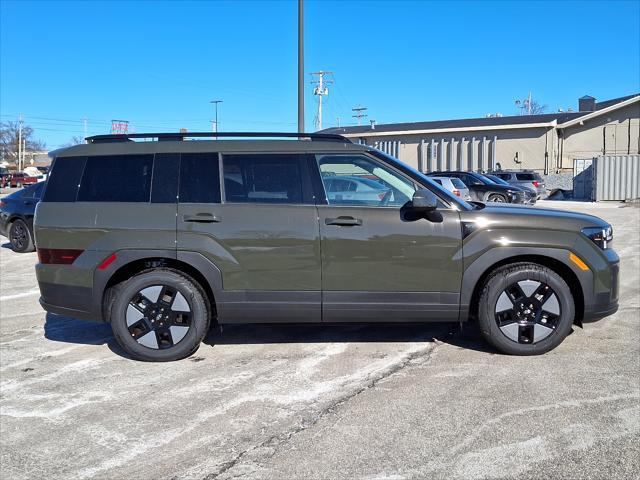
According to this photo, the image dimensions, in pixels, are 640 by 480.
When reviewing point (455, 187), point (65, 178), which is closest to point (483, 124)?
point (455, 187)

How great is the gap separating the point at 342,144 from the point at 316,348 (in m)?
1.89

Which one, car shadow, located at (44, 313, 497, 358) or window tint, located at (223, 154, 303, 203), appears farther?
car shadow, located at (44, 313, 497, 358)

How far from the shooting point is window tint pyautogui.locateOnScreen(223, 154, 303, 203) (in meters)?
5.08

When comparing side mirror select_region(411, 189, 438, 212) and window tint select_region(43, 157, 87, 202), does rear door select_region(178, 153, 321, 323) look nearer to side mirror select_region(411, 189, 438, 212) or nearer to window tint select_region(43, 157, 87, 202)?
side mirror select_region(411, 189, 438, 212)

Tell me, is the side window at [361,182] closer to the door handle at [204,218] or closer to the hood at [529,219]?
the hood at [529,219]

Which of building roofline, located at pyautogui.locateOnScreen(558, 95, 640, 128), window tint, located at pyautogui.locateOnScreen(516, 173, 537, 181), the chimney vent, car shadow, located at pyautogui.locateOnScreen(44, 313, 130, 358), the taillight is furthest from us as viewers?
the chimney vent

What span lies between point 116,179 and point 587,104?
4940cm

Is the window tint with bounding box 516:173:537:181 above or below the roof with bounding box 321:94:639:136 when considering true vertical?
below

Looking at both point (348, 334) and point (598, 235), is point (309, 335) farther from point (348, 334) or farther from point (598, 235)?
point (598, 235)

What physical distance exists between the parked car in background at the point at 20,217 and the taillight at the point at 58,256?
762cm

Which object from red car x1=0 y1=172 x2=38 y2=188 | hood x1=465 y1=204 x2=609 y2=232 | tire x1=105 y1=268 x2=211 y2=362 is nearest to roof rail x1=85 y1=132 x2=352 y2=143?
tire x1=105 y1=268 x2=211 y2=362

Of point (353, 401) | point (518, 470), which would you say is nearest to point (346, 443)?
point (353, 401)

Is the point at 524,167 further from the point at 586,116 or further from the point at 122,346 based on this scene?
the point at 122,346

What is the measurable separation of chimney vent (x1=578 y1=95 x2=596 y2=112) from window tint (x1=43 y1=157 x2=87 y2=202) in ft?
159
